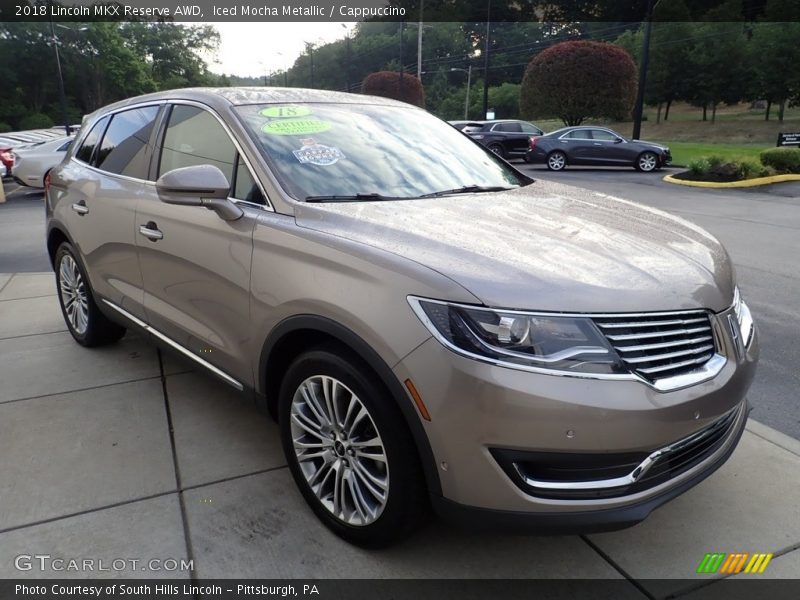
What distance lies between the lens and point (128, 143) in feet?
12.8

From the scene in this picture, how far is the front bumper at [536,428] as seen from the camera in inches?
74.2

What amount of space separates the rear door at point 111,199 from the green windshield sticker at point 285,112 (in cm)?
93

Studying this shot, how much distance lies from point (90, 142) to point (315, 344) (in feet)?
9.99

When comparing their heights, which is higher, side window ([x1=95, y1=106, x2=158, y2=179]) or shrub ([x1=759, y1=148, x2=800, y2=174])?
side window ([x1=95, y1=106, x2=158, y2=179])

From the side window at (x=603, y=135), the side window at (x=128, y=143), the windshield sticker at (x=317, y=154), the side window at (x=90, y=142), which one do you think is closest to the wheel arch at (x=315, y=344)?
the windshield sticker at (x=317, y=154)

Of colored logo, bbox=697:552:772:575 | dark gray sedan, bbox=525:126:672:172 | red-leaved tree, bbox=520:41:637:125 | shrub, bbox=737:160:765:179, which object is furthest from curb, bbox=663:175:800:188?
red-leaved tree, bbox=520:41:637:125

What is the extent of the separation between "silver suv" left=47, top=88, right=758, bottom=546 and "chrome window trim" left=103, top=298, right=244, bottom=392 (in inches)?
0.6

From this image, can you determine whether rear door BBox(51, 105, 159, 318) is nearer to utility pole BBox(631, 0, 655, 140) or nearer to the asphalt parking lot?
the asphalt parking lot

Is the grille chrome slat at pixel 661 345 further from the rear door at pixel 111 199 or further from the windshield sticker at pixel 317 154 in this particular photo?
the rear door at pixel 111 199

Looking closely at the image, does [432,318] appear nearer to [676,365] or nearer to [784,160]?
[676,365]

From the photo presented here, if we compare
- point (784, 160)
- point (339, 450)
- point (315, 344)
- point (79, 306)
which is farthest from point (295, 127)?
point (784, 160)

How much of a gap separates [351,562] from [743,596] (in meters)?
1.42

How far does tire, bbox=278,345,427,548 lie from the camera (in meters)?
2.16

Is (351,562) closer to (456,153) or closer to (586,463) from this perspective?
(586,463)
